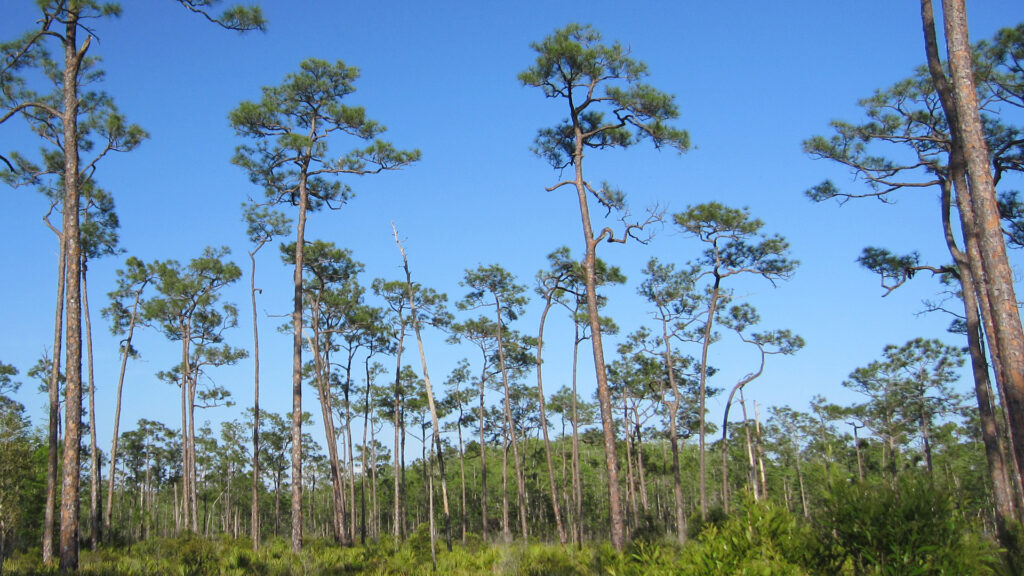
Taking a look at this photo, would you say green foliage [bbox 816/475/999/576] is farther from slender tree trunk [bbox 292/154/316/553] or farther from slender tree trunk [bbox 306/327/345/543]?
slender tree trunk [bbox 306/327/345/543]

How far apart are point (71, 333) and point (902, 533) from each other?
11.4 metres

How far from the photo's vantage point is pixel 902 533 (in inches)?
219

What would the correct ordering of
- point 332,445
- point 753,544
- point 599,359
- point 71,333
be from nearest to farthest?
1. point 753,544
2. point 71,333
3. point 599,359
4. point 332,445

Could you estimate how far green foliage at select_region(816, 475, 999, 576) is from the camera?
5316mm

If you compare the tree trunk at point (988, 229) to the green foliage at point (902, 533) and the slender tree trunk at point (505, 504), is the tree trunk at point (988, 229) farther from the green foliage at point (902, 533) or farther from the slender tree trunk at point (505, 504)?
the slender tree trunk at point (505, 504)

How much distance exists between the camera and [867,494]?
593cm

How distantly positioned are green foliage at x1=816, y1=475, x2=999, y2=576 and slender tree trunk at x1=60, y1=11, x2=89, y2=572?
10.0 metres

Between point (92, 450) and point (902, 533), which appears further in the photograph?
point (92, 450)

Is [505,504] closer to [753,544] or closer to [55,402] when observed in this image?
[55,402]

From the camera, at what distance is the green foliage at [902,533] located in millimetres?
5316

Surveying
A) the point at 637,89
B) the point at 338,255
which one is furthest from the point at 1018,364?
the point at 338,255

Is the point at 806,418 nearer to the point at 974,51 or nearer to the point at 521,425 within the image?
the point at 521,425

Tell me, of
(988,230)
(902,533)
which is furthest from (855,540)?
(988,230)

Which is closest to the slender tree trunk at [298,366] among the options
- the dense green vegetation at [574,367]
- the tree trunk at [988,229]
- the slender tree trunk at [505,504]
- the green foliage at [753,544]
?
the dense green vegetation at [574,367]
